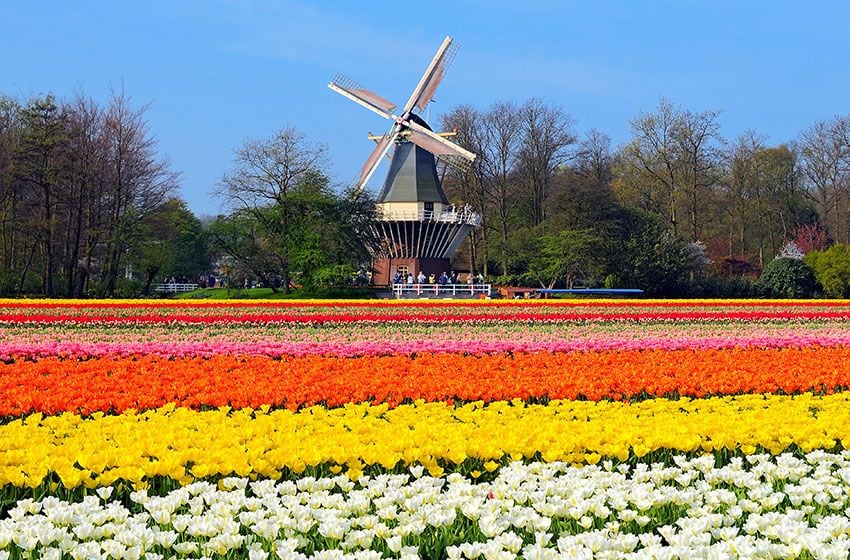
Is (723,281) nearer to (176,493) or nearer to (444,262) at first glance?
(444,262)

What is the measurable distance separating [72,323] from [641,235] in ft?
103

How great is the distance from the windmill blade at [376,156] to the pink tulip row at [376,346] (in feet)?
99.3

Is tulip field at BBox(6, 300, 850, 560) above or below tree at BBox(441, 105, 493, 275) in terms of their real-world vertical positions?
below

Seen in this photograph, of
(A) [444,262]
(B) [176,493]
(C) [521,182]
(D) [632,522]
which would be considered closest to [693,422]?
(D) [632,522]

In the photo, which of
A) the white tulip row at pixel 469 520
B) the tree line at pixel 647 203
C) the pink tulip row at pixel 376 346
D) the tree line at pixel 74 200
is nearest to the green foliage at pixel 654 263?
the tree line at pixel 647 203

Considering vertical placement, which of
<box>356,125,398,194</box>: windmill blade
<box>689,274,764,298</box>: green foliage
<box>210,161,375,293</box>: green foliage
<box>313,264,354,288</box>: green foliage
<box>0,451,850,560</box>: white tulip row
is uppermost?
<box>356,125,398,194</box>: windmill blade

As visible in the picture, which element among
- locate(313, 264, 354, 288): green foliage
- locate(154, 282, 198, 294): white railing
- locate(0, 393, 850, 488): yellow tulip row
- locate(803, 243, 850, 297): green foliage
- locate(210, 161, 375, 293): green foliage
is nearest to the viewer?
locate(0, 393, 850, 488): yellow tulip row

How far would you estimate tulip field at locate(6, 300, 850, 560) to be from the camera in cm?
332

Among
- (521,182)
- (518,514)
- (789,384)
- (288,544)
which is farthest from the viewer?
(521,182)

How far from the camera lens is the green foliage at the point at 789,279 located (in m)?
37.8

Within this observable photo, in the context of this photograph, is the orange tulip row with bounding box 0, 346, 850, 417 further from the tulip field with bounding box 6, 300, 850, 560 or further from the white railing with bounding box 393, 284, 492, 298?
the white railing with bounding box 393, 284, 492, 298

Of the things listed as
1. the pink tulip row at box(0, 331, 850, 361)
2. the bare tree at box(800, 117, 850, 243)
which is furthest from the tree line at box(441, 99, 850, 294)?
the pink tulip row at box(0, 331, 850, 361)

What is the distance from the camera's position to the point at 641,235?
1704 inches

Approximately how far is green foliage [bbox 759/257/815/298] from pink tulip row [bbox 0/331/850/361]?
84.4ft
